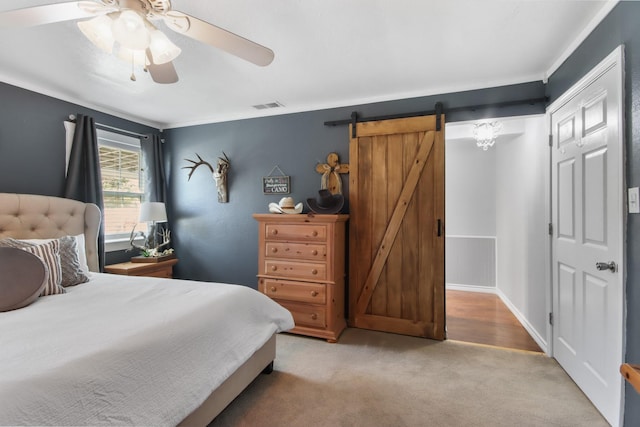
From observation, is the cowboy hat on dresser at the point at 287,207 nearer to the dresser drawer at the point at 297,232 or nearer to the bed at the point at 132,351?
the dresser drawer at the point at 297,232

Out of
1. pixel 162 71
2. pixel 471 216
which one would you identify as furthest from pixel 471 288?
pixel 162 71

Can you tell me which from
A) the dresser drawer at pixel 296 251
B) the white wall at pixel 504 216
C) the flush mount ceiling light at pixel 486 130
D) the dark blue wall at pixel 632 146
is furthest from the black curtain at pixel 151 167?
the dark blue wall at pixel 632 146

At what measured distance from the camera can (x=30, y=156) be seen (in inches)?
107

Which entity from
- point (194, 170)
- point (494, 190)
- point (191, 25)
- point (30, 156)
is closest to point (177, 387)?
point (191, 25)

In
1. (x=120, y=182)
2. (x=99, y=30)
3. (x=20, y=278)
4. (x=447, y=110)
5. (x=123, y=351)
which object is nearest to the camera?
(x=123, y=351)

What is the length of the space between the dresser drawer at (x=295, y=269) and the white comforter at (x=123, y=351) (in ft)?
2.81

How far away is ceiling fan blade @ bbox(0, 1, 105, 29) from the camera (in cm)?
123

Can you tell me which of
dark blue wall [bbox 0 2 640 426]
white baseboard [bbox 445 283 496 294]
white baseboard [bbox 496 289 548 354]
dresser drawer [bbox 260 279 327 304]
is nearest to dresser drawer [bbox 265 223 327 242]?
dresser drawer [bbox 260 279 327 304]

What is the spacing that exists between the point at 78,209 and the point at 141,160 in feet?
3.58

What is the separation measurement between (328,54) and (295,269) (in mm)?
1911

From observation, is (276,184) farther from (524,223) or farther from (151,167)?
(524,223)

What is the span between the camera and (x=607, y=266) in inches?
66.3

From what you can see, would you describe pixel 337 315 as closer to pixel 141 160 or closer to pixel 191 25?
pixel 191 25

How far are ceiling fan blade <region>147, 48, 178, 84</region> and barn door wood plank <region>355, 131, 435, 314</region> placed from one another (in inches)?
85.2
